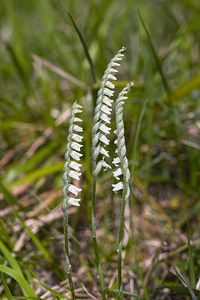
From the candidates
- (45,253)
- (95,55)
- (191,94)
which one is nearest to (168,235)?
(45,253)

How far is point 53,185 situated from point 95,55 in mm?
684

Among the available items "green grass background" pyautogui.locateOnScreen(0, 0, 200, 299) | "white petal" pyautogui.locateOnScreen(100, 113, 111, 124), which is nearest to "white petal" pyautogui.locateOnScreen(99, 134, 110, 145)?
"white petal" pyautogui.locateOnScreen(100, 113, 111, 124)

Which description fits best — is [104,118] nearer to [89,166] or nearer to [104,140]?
[104,140]

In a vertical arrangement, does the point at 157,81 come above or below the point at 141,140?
above

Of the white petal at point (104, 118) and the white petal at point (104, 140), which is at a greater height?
the white petal at point (104, 118)

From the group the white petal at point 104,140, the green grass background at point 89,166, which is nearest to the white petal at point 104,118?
the white petal at point 104,140

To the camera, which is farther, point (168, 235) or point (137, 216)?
point (137, 216)

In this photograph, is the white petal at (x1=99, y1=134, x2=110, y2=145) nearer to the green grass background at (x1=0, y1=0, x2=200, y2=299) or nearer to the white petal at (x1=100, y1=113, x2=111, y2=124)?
the white petal at (x1=100, y1=113, x2=111, y2=124)

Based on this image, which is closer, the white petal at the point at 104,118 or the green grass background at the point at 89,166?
the white petal at the point at 104,118

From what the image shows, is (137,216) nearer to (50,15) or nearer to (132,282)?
(132,282)

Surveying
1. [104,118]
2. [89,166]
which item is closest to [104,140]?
[104,118]

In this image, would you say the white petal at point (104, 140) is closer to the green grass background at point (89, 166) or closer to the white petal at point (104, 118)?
the white petal at point (104, 118)

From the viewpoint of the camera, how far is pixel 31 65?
2.17m

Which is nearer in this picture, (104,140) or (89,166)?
(104,140)
